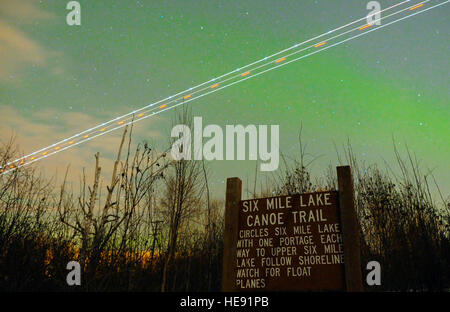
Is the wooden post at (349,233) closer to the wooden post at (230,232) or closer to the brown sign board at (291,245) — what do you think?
the brown sign board at (291,245)

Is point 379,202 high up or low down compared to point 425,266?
up

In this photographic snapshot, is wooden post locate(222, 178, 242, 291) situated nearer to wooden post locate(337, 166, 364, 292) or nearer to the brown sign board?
the brown sign board

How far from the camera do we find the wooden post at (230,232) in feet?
14.0

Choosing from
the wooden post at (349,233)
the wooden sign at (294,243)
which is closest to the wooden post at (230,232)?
the wooden sign at (294,243)

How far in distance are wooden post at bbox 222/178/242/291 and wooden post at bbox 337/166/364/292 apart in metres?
1.31

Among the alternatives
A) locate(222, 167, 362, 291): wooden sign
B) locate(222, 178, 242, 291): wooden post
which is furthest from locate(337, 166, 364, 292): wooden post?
locate(222, 178, 242, 291): wooden post

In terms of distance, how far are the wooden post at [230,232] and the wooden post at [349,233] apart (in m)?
1.31

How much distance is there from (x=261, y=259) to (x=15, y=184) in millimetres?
4625
